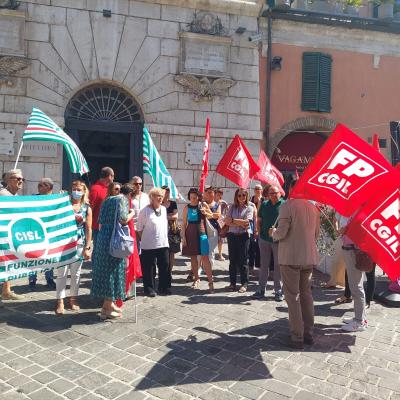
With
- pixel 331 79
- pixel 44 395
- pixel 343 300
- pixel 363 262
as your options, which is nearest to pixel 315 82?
pixel 331 79

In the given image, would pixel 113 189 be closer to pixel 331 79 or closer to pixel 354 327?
pixel 354 327

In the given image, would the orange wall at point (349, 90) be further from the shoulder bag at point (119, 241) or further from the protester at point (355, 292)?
the shoulder bag at point (119, 241)

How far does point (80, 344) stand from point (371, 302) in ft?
14.8

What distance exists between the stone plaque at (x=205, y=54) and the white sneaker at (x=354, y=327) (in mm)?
8817

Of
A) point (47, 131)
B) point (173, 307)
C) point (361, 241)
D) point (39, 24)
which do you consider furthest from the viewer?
point (39, 24)

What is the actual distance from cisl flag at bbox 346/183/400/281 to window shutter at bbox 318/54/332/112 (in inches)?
403

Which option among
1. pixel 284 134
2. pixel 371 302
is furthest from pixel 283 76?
pixel 371 302

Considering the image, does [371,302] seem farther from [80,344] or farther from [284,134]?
[284,134]

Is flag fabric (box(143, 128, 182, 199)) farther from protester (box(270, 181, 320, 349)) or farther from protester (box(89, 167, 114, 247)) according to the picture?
protester (box(270, 181, 320, 349))

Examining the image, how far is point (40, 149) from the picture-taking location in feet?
37.1

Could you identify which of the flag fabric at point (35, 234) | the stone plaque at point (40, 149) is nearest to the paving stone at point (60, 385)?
the flag fabric at point (35, 234)

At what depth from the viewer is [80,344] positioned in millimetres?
4625

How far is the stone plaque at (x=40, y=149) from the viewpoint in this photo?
442 inches

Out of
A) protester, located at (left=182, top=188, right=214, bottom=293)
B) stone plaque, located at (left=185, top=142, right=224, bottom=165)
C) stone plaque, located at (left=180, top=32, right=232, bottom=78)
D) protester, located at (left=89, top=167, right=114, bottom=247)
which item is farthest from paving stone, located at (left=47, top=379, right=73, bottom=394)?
stone plaque, located at (left=180, top=32, right=232, bottom=78)
